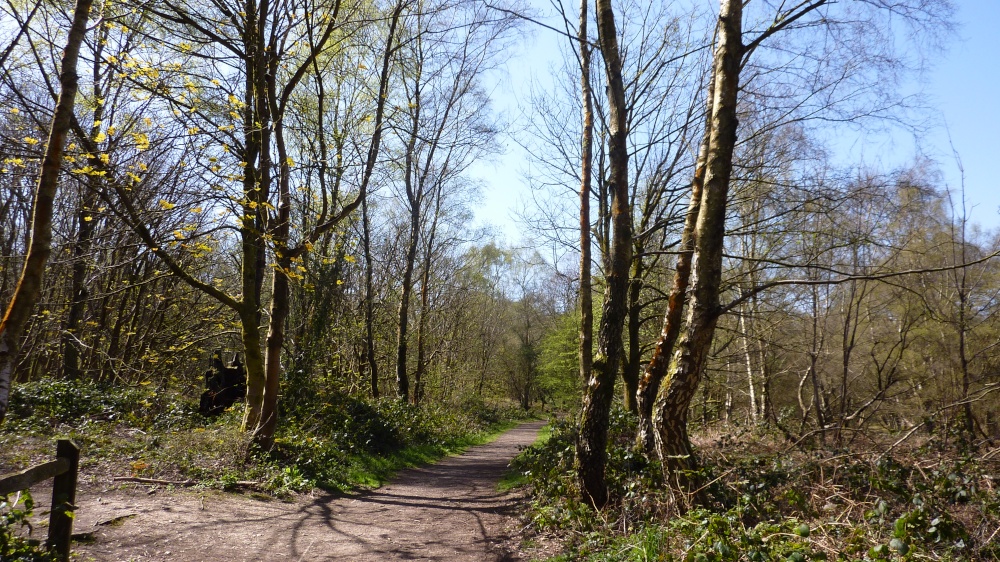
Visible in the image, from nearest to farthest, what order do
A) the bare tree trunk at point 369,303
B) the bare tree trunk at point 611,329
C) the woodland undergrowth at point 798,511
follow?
the woodland undergrowth at point 798,511 < the bare tree trunk at point 611,329 < the bare tree trunk at point 369,303

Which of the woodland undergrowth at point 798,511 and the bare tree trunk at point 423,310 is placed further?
the bare tree trunk at point 423,310

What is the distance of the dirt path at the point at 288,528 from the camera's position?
5.52m

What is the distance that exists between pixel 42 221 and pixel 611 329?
5.79 meters

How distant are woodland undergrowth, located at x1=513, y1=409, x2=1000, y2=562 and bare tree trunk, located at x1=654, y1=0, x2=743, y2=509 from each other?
35 cm

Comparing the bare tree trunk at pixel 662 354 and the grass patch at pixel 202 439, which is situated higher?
the bare tree trunk at pixel 662 354

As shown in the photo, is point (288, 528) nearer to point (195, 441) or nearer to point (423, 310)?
point (195, 441)

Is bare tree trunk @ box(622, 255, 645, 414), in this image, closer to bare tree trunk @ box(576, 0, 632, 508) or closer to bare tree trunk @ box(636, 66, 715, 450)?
bare tree trunk @ box(636, 66, 715, 450)

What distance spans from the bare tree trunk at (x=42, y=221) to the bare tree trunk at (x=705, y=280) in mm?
5825

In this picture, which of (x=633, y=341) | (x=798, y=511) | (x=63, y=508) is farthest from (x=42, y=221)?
(x=633, y=341)

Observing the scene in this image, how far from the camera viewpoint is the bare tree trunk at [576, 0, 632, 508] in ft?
22.8

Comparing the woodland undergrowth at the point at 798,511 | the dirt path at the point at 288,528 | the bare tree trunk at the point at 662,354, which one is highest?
the bare tree trunk at the point at 662,354

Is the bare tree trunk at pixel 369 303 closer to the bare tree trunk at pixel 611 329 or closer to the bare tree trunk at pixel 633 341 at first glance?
the bare tree trunk at pixel 633 341

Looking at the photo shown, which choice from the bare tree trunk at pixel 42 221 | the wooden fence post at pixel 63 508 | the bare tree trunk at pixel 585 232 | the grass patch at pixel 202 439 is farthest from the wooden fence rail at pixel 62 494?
the bare tree trunk at pixel 585 232

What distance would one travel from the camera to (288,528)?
22.3 ft
